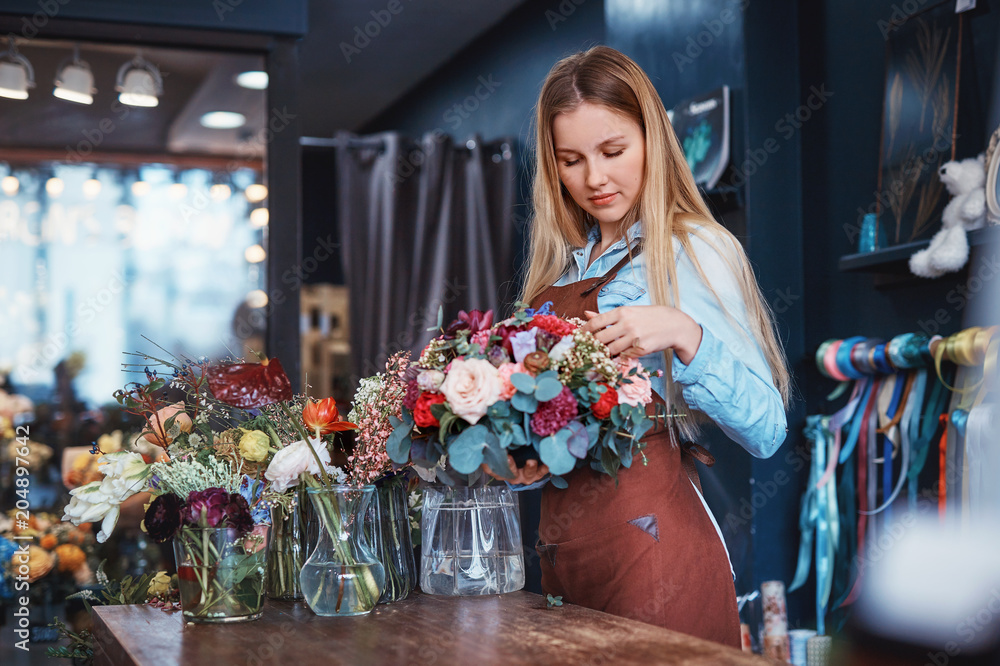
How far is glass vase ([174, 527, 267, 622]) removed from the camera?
119 cm

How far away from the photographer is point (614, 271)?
146cm

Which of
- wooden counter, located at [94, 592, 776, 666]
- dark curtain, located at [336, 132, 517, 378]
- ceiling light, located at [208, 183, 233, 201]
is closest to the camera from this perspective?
wooden counter, located at [94, 592, 776, 666]

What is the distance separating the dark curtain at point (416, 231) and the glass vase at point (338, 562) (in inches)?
113

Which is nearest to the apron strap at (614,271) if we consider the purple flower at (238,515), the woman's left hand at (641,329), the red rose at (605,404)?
the woman's left hand at (641,329)

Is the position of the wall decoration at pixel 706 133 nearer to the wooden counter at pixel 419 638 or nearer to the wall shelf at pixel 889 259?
the wall shelf at pixel 889 259

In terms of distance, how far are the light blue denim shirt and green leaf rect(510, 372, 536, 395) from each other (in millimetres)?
273

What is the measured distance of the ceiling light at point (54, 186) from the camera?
127 inches

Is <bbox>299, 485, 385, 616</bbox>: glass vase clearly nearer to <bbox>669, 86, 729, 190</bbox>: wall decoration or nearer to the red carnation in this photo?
the red carnation

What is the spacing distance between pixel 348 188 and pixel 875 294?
7.90 ft

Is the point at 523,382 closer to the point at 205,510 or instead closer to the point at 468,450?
the point at 468,450

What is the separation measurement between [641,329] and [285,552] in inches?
24.1

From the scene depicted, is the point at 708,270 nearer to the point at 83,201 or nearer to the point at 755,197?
the point at 755,197

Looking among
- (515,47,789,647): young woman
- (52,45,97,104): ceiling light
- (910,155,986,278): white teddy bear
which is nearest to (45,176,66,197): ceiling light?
(52,45,97,104): ceiling light

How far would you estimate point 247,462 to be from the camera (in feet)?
4.25
